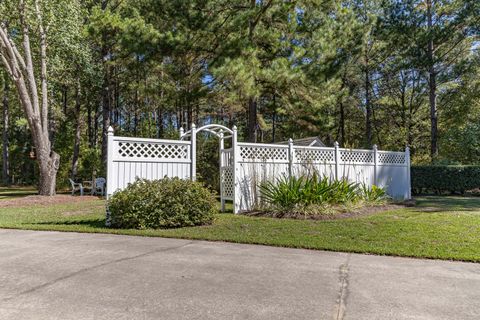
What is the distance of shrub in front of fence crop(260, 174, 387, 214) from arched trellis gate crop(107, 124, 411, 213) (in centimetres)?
46

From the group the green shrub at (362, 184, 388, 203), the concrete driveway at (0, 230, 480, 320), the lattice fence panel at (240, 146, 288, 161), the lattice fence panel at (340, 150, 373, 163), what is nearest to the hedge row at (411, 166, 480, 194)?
the lattice fence panel at (340, 150, 373, 163)

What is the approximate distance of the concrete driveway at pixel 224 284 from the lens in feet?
8.77

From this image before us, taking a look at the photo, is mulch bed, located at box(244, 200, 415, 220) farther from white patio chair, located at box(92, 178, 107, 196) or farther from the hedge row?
white patio chair, located at box(92, 178, 107, 196)

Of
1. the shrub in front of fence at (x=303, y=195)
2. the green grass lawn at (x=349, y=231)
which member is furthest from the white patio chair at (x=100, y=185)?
the shrub in front of fence at (x=303, y=195)

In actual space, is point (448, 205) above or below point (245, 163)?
below

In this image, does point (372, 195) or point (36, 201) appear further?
point (36, 201)

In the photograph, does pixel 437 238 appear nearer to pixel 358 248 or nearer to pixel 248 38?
pixel 358 248

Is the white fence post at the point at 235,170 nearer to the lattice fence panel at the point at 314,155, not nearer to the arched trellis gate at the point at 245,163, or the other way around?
the arched trellis gate at the point at 245,163

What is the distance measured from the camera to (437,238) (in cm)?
531

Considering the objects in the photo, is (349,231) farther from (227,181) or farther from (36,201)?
(36,201)

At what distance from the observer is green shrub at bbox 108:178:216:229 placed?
6.43 metres

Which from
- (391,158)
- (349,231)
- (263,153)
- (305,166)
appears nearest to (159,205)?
(349,231)

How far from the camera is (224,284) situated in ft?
10.9

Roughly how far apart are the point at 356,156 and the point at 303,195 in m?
3.59
